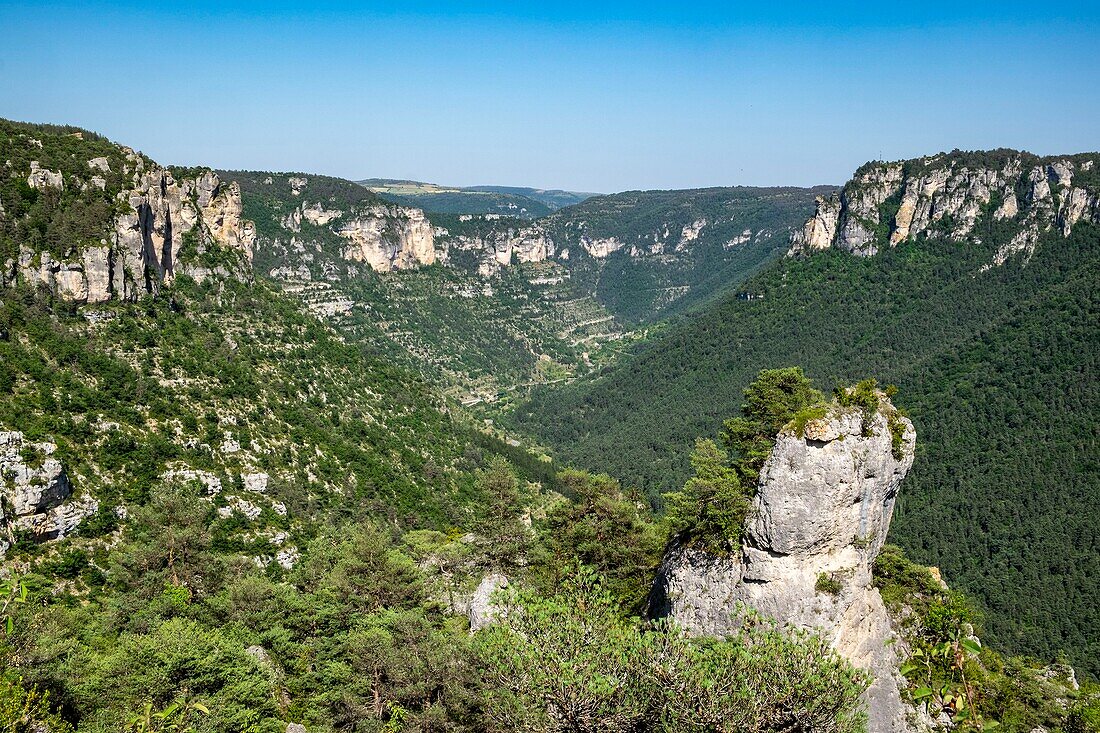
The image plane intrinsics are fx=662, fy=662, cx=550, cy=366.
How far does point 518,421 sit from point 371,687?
140600mm

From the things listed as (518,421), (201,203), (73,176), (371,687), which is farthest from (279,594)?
(518,421)

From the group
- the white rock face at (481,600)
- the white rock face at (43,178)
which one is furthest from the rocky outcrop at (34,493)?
the white rock face at (43,178)

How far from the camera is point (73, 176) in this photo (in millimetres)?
59875

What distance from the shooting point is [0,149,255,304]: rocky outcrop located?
56594 millimetres

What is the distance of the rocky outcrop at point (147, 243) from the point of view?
5659 cm

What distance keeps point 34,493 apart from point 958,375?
12997 cm

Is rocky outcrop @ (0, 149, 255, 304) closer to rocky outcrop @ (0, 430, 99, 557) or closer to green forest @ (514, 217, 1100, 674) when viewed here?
rocky outcrop @ (0, 430, 99, 557)

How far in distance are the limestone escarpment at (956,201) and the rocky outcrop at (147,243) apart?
153 metres

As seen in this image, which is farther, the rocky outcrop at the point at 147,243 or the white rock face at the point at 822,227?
the white rock face at the point at 822,227

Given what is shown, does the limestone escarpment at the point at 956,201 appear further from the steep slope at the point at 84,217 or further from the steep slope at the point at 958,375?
the steep slope at the point at 84,217

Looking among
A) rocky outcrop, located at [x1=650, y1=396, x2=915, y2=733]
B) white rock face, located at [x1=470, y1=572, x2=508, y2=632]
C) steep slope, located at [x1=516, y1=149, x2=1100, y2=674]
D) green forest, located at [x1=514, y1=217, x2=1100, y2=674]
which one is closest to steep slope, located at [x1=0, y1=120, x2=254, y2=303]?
white rock face, located at [x1=470, y1=572, x2=508, y2=632]

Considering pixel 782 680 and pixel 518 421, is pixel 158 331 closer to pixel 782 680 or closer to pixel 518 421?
pixel 782 680

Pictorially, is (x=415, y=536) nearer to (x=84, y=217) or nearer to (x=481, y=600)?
(x=481, y=600)

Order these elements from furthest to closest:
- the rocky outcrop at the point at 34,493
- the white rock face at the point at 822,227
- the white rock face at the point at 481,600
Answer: the white rock face at the point at 822,227, the rocky outcrop at the point at 34,493, the white rock face at the point at 481,600
